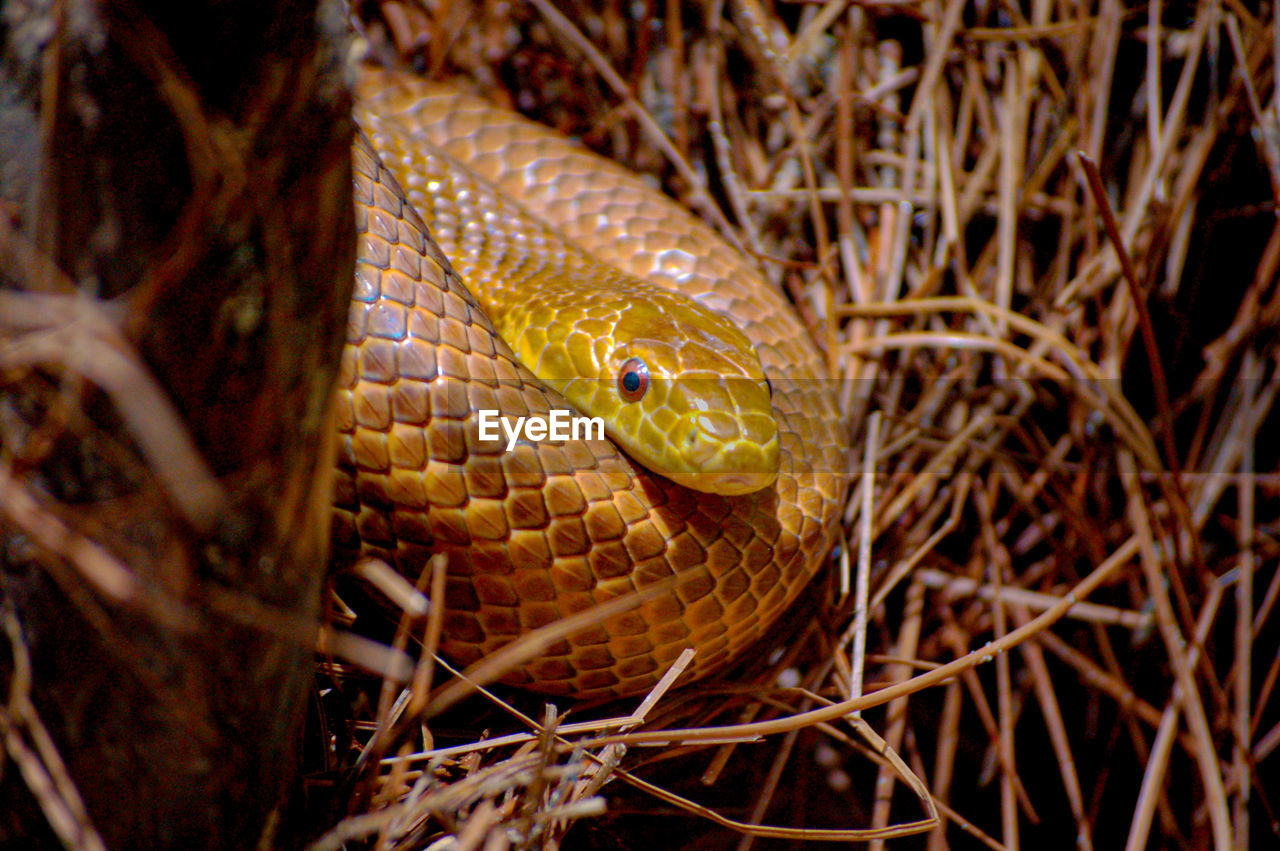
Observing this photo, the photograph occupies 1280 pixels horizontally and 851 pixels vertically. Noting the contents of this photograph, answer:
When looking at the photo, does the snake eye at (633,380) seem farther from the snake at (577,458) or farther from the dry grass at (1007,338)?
the dry grass at (1007,338)

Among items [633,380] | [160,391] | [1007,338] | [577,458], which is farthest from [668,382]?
[1007,338]

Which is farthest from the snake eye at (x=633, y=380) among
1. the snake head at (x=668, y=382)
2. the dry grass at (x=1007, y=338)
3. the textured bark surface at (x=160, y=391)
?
the textured bark surface at (x=160, y=391)

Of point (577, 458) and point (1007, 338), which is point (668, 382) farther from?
point (1007, 338)

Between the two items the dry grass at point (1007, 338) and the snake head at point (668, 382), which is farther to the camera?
the dry grass at point (1007, 338)

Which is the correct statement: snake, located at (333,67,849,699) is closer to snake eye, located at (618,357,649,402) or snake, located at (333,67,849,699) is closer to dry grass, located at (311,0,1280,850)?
snake eye, located at (618,357,649,402)

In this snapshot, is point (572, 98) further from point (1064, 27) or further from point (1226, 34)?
point (1226, 34)

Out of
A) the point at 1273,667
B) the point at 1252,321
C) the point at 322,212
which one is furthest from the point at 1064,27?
the point at 322,212
